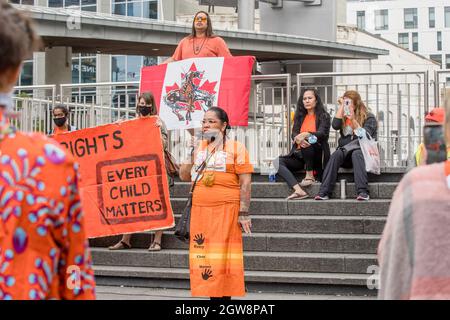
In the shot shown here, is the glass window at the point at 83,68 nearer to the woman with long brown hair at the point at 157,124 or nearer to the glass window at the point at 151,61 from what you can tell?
the glass window at the point at 151,61

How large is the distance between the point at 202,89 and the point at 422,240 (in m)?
9.26

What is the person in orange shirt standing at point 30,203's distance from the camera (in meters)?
2.88

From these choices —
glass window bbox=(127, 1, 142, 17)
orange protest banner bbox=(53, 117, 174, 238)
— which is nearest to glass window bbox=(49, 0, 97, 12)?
glass window bbox=(127, 1, 142, 17)

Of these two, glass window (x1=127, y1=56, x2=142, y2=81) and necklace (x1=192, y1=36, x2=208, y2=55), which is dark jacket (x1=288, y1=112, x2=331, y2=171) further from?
glass window (x1=127, y1=56, x2=142, y2=81)

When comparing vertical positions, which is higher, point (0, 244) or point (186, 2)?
point (186, 2)

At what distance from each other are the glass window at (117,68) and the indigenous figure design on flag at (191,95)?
40682 millimetres

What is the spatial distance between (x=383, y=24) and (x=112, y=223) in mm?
104325

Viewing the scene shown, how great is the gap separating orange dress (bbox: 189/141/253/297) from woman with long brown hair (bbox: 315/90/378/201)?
3.03 meters

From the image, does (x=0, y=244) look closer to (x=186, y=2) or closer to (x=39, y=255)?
(x=39, y=255)

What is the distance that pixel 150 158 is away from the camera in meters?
11.3

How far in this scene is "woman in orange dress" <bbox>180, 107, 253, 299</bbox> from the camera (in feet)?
26.4

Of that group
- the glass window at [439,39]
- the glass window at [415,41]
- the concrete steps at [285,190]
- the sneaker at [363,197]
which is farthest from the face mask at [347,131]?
the glass window at [439,39]

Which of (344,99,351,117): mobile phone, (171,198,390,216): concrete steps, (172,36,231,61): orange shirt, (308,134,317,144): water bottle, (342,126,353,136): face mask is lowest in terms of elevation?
(171,198,390,216): concrete steps
